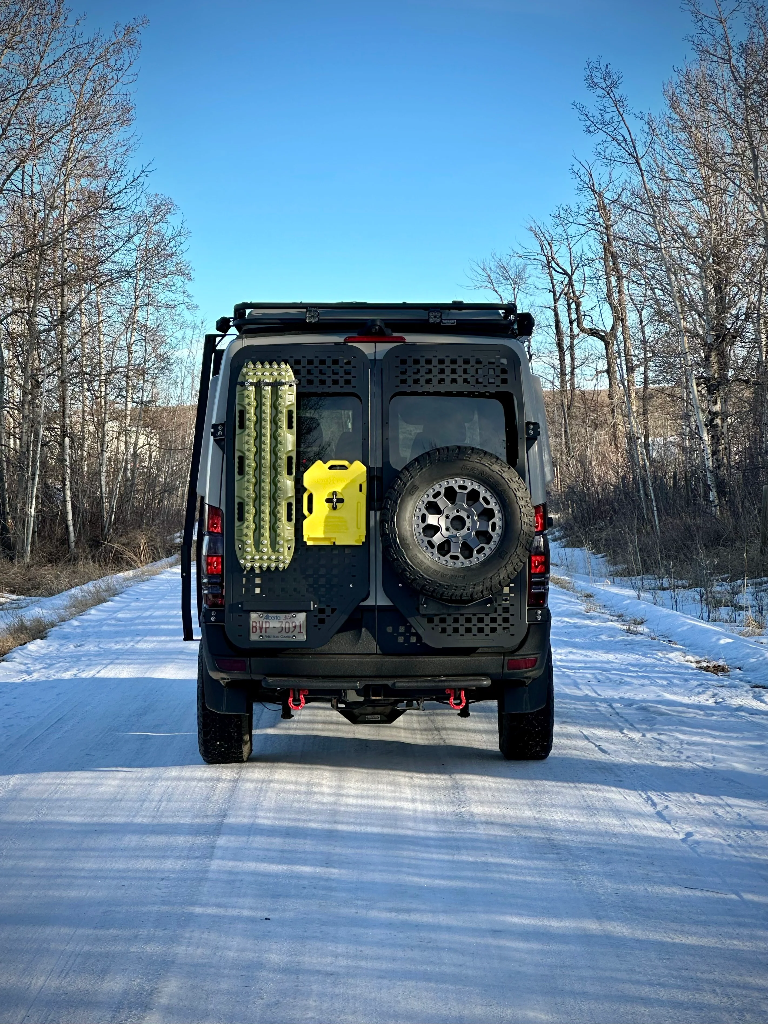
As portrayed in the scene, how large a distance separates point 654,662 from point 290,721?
4.03 meters

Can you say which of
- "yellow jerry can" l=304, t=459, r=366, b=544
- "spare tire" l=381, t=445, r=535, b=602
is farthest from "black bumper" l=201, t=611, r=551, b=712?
"yellow jerry can" l=304, t=459, r=366, b=544

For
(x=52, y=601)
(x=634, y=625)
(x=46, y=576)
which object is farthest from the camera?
(x=46, y=576)

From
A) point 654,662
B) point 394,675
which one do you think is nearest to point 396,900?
point 394,675

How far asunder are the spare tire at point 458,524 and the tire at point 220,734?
4.88ft

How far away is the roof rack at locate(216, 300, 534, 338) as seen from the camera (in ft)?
19.5

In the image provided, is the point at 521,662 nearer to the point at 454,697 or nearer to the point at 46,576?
the point at 454,697

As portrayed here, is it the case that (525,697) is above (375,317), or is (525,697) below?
below

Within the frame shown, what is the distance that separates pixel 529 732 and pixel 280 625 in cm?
171

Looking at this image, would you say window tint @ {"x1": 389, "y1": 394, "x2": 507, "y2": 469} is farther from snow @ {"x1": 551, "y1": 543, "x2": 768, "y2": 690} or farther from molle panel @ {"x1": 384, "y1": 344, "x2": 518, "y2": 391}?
snow @ {"x1": 551, "y1": 543, "x2": 768, "y2": 690}

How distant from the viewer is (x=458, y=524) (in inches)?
223

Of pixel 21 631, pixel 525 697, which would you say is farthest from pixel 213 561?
pixel 21 631

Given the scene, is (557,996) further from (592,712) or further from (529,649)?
(592,712)

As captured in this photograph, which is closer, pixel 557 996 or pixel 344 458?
pixel 557 996

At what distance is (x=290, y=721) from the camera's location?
25.7 feet
